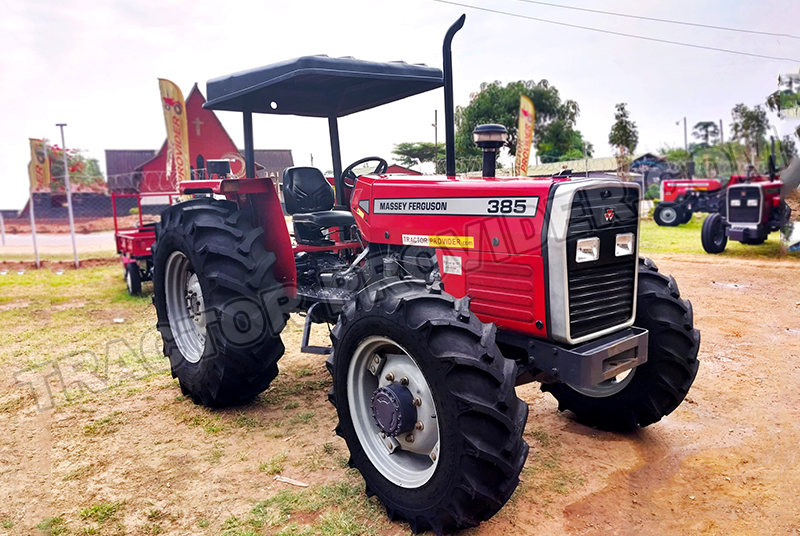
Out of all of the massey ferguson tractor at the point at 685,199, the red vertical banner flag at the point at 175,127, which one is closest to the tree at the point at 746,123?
the massey ferguson tractor at the point at 685,199

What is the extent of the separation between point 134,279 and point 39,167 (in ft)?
22.2

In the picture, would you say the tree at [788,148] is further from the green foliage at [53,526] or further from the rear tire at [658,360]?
the green foliage at [53,526]

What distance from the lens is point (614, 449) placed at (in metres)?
3.53

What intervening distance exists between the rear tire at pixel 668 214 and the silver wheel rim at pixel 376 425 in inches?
713

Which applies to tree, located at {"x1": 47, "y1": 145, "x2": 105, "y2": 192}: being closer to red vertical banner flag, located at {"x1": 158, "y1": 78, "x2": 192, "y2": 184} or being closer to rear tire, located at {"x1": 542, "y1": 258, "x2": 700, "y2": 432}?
red vertical banner flag, located at {"x1": 158, "y1": 78, "x2": 192, "y2": 184}

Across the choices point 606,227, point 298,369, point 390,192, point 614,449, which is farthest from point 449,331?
point 298,369

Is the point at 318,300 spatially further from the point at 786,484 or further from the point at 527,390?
the point at 786,484

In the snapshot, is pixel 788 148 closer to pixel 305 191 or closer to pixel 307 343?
pixel 305 191

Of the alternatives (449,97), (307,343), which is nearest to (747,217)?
(449,97)

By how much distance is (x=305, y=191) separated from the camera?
16.5 ft

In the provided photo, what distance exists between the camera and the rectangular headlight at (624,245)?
9.99 feet

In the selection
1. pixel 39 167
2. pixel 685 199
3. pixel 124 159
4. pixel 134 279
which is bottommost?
pixel 134 279

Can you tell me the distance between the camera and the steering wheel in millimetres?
4500

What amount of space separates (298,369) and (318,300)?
4.39 ft
